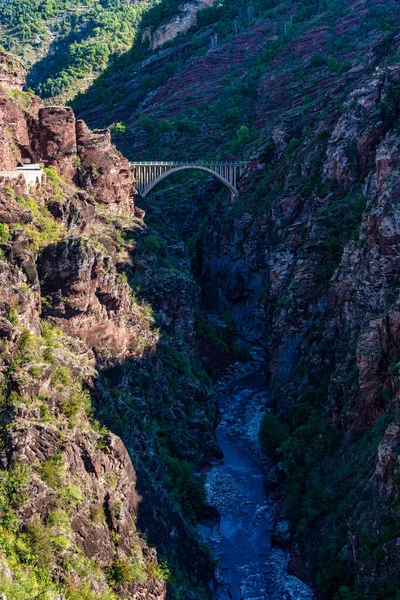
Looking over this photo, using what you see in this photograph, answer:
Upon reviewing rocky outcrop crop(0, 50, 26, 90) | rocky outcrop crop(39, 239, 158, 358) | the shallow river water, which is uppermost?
rocky outcrop crop(0, 50, 26, 90)

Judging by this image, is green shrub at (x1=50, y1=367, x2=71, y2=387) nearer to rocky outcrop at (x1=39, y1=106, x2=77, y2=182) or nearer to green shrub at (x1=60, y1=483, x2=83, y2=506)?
green shrub at (x1=60, y1=483, x2=83, y2=506)

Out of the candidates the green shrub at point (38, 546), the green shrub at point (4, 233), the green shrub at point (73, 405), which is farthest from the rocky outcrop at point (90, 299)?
the green shrub at point (38, 546)

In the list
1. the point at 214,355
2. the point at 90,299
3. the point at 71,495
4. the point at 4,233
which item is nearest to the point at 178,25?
the point at 214,355

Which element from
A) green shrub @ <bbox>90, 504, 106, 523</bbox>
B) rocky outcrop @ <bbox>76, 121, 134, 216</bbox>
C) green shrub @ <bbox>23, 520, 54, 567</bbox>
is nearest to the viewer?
green shrub @ <bbox>23, 520, 54, 567</bbox>

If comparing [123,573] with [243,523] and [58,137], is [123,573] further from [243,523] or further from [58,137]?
[58,137]

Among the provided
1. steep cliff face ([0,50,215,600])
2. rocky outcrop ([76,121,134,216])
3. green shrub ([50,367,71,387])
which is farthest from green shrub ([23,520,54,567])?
rocky outcrop ([76,121,134,216])

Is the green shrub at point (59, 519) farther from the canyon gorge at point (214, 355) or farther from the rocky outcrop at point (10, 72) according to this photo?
the rocky outcrop at point (10, 72)

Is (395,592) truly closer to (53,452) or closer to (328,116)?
(53,452)
